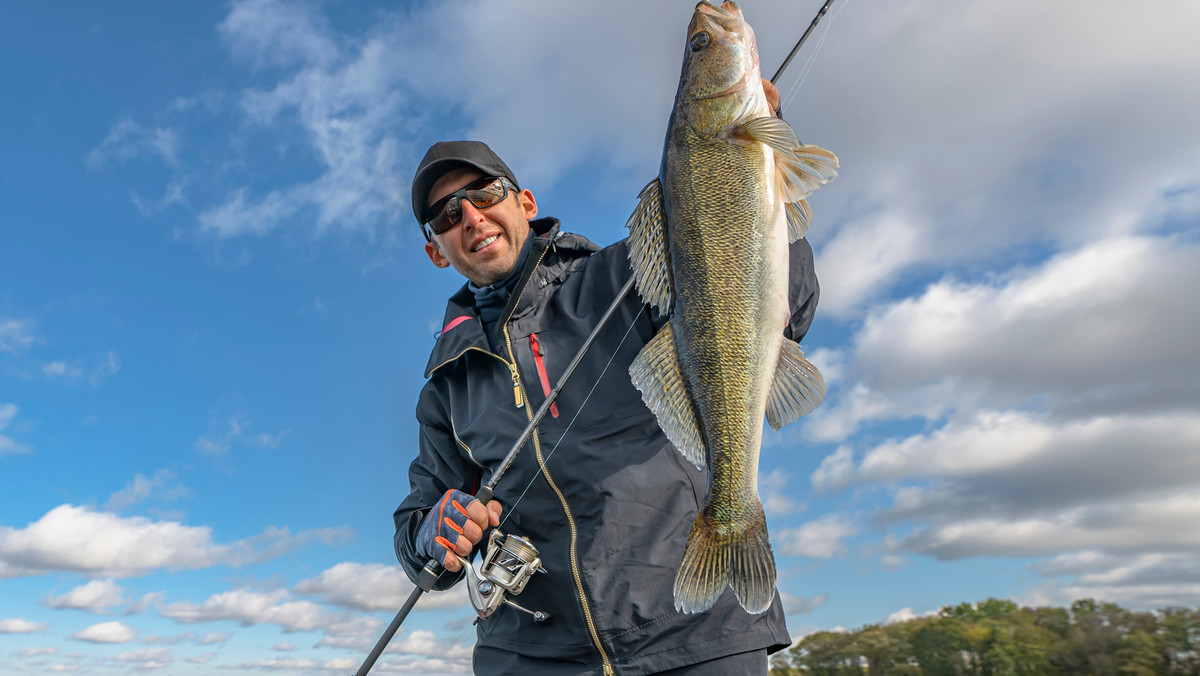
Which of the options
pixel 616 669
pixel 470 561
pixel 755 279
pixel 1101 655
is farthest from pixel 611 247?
pixel 1101 655

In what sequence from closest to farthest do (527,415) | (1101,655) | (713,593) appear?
(713,593), (527,415), (1101,655)

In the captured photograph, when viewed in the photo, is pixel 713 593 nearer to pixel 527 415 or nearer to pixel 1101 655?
pixel 527 415

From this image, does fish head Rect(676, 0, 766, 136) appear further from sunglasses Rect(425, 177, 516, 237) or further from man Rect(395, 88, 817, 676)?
sunglasses Rect(425, 177, 516, 237)

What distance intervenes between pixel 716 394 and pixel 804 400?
36 centimetres

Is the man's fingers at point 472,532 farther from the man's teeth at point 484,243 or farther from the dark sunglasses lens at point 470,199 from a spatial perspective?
the dark sunglasses lens at point 470,199

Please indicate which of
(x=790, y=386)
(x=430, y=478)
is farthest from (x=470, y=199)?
(x=790, y=386)

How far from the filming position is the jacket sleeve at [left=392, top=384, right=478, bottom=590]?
4277 millimetres

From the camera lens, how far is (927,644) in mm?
60875

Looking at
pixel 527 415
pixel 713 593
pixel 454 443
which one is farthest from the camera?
pixel 454 443

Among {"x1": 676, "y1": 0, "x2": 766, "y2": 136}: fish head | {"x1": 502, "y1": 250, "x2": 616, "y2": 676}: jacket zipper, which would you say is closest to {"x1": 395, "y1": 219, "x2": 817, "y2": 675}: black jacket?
{"x1": 502, "y1": 250, "x2": 616, "y2": 676}: jacket zipper

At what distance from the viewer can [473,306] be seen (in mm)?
4398

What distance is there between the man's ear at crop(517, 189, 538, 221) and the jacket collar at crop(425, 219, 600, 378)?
0.24 m

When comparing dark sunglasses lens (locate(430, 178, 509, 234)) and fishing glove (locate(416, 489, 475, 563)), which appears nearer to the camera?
fishing glove (locate(416, 489, 475, 563))

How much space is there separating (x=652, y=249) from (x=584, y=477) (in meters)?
1.13
